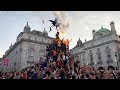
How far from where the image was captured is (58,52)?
56.6ft

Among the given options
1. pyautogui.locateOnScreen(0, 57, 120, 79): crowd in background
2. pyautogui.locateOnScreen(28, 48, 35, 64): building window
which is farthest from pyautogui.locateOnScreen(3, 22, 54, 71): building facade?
pyautogui.locateOnScreen(0, 57, 120, 79): crowd in background

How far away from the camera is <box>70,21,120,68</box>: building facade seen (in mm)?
39719

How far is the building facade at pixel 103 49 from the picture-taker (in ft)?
130

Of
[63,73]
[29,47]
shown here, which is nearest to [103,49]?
[29,47]

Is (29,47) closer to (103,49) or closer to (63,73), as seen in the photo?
(103,49)

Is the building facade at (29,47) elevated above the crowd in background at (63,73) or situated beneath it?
elevated above

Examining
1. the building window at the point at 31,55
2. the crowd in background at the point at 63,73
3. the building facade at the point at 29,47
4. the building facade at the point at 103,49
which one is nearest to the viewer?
the crowd in background at the point at 63,73

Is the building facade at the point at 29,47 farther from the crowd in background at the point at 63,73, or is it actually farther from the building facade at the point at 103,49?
the crowd in background at the point at 63,73

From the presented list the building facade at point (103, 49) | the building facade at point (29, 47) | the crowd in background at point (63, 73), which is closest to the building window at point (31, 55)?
the building facade at point (29, 47)

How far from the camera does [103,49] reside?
42.2 m

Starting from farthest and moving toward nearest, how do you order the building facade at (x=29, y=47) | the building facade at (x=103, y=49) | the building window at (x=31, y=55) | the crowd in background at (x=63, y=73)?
the building window at (x=31, y=55), the building facade at (x=103, y=49), the building facade at (x=29, y=47), the crowd in background at (x=63, y=73)
